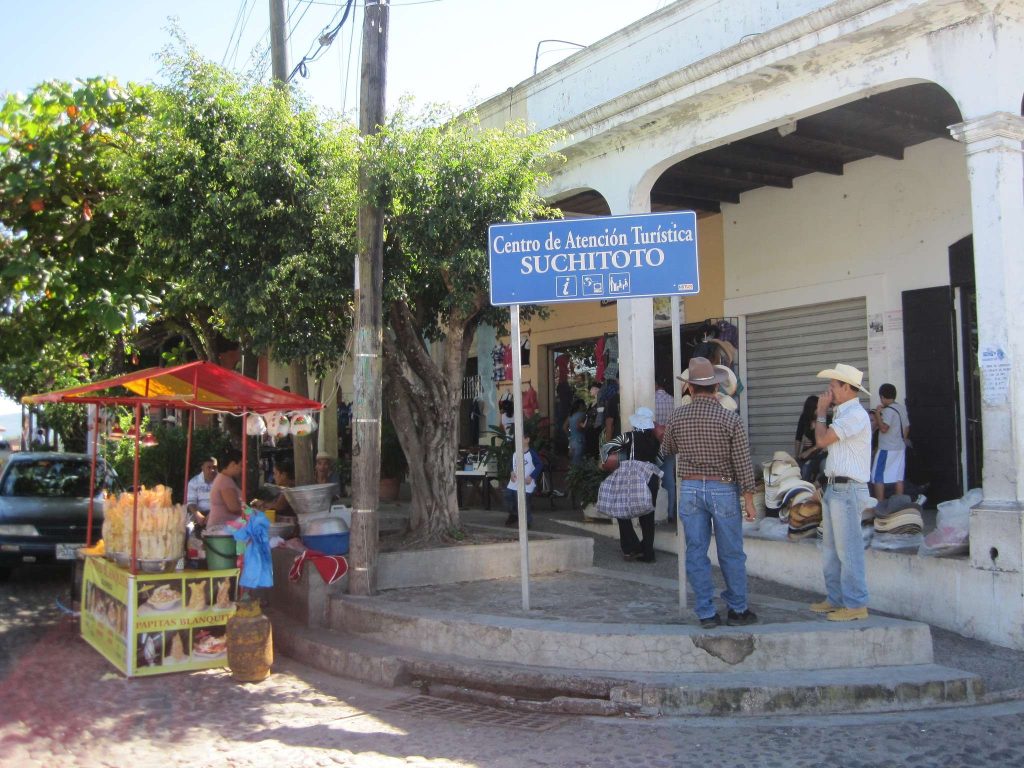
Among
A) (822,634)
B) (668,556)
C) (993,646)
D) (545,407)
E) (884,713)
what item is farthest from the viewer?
(545,407)

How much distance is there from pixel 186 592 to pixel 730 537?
408 centimetres

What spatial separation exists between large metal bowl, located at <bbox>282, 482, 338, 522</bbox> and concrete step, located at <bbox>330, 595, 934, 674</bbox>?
12.0 feet

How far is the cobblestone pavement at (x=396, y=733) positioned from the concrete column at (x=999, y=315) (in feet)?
4.90

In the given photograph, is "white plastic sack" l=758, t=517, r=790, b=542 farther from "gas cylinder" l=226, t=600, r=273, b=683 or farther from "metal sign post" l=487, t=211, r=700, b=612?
"gas cylinder" l=226, t=600, r=273, b=683

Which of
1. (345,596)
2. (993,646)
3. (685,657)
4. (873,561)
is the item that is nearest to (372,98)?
(345,596)

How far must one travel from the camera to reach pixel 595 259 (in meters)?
7.04

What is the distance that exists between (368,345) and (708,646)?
144 inches

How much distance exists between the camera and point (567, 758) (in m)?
4.96

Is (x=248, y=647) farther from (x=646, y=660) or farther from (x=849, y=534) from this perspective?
(x=849, y=534)

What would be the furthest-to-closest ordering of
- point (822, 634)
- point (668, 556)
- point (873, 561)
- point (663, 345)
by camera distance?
1. point (663, 345)
2. point (668, 556)
3. point (873, 561)
4. point (822, 634)

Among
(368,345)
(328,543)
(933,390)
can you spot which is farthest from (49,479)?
(933,390)

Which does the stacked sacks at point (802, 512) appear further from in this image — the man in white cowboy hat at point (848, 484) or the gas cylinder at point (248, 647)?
the gas cylinder at point (248, 647)

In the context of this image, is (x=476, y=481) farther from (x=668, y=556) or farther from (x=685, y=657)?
(x=685, y=657)

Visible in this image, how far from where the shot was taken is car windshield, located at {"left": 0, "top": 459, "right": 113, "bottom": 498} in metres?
10.8
